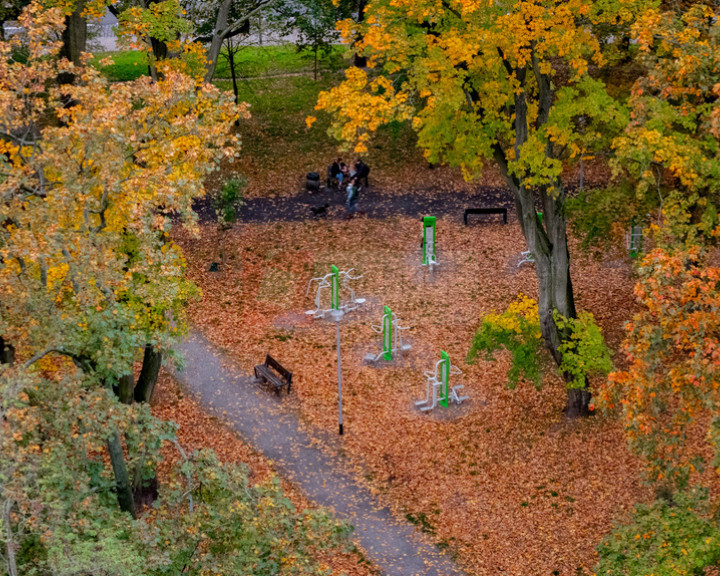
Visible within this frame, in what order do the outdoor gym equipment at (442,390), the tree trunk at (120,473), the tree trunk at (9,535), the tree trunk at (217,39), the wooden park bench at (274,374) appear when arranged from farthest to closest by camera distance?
the wooden park bench at (274,374) < the outdoor gym equipment at (442,390) < the tree trunk at (217,39) < the tree trunk at (120,473) < the tree trunk at (9,535)

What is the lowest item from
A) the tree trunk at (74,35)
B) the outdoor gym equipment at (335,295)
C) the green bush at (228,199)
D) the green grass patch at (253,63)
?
the outdoor gym equipment at (335,295)

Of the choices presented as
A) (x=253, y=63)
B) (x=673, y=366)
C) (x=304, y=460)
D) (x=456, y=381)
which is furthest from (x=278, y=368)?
(x=253, y=63)

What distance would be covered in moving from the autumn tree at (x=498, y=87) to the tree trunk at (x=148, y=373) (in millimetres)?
5056

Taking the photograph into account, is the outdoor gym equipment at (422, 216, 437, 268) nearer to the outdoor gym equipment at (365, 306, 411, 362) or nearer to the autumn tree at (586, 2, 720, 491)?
the outdoor gym equipment at (365, 306, 411, 362)

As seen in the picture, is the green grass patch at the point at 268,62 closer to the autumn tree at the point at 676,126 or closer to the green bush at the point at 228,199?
the green bush at the point at 228,199

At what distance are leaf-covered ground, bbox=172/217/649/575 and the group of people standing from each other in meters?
1.23

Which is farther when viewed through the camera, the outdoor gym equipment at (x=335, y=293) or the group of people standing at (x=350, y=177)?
the group of people standing at (x=350, y=177)

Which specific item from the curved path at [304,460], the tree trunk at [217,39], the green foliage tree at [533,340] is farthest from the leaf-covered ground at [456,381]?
the tree trunk at [217,39]

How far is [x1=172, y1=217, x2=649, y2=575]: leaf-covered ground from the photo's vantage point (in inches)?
648

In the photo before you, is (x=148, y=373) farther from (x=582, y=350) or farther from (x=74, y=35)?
(x=582, y=350)

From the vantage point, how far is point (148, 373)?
15492mm

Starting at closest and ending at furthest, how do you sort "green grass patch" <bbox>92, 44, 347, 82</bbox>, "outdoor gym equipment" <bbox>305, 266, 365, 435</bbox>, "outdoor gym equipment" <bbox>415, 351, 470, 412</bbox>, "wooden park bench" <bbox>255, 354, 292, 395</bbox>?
"outdoor gym equipment" <bbox>415, 351, 470, 412</bbox>, "wooden park bench" <bbox>255, 354, 292, 395</bbox>, "outdoor gym equipment" <bbox>305, 266, 365, 435</bbox>, "green grass patch" <bbox>92, 44, 347, 82</bbox>

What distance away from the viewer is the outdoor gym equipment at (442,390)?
63.4 feet

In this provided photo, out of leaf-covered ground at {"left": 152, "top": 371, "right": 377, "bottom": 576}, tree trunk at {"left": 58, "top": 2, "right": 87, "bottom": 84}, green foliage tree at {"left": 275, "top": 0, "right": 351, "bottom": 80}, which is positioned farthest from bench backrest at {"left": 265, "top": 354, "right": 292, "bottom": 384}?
green foliage tree at {"left": 275, "top": 0, "right": 351, "bottom": 80}
